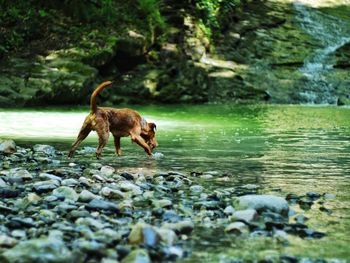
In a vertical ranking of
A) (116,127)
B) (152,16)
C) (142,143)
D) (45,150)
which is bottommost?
(45,150)

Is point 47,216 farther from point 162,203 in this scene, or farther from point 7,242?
point 162,203

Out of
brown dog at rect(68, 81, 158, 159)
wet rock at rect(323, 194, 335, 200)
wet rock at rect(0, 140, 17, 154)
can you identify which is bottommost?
wet rock at rect(0, 140, 17, 154)

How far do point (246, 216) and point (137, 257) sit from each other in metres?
1.34

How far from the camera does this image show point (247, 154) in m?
9.45

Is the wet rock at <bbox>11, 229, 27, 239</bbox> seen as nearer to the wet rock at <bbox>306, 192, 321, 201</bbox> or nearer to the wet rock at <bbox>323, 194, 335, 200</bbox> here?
the wet rock at <bbox>306, 192, 321, 201</bbox>

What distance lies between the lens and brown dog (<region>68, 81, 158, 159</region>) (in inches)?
350

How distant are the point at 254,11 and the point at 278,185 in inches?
1053

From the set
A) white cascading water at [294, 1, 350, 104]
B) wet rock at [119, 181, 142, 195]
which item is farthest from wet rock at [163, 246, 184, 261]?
white cascading water at [294, 1, 350, 104]

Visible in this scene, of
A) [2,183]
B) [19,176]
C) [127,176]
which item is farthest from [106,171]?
[2,183]

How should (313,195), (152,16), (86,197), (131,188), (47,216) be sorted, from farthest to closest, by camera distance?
(152,16), (131,188), (313,195), (86,197), (47,216)

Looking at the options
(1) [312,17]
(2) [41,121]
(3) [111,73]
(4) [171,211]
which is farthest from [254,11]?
(4) [171,211]

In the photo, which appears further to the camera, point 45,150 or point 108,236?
point 45,150

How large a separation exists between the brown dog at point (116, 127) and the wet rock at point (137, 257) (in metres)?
5.13

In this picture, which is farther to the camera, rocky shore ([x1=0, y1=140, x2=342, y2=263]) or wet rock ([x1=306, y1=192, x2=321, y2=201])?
wet rock ([x1=306, y1=192, x2=321, y2=201])
